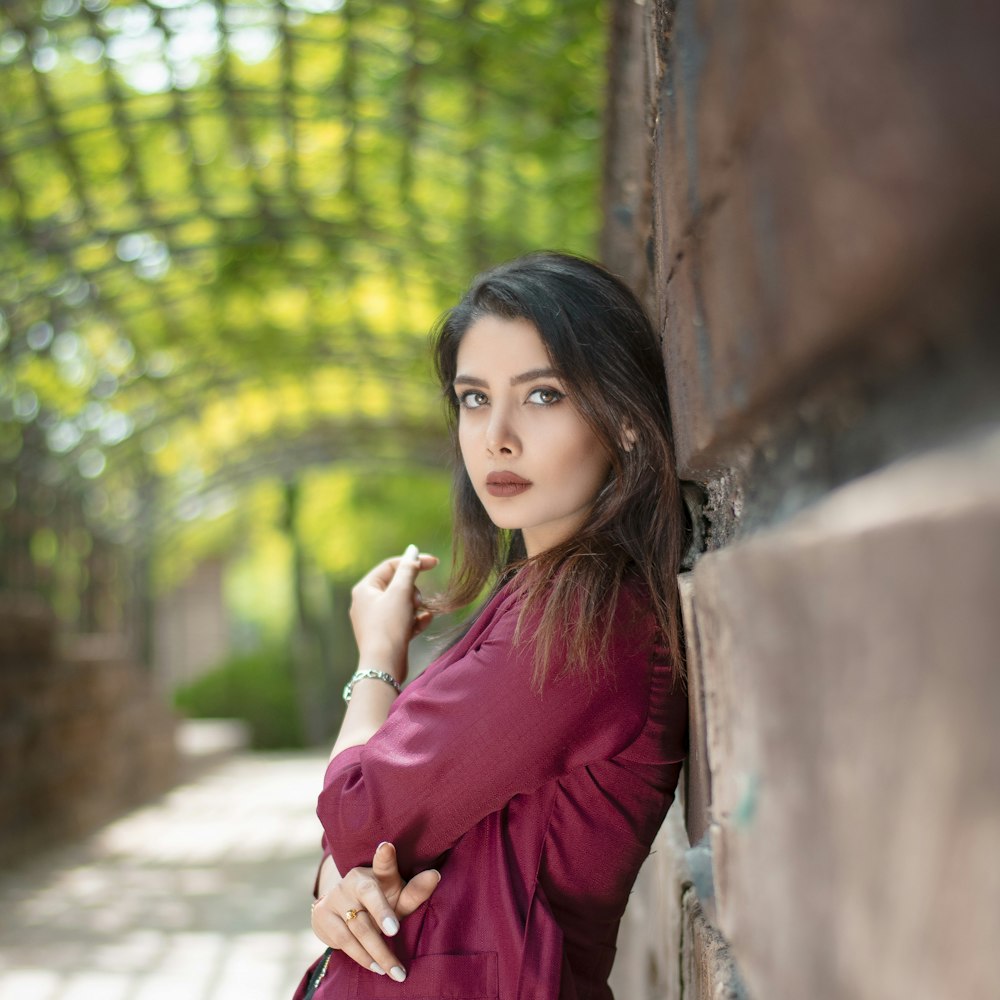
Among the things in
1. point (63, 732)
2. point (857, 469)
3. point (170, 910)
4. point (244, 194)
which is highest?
point (244, 194)

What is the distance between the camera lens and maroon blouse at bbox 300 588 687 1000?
125 cm

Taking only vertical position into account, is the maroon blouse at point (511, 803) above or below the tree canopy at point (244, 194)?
below

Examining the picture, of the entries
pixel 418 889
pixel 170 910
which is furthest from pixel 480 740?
pixel 170 910

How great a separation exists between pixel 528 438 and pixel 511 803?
44cm

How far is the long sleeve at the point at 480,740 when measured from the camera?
1240mm

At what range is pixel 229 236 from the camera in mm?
8102

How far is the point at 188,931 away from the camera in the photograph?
214 inches

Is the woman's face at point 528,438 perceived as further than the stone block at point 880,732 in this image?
Yes

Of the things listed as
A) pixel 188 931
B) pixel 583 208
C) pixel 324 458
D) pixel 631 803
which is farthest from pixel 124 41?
pixel 324 458

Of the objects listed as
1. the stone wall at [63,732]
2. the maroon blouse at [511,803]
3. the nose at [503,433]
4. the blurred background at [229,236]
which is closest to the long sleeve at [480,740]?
the maroon blouse at [511,803]

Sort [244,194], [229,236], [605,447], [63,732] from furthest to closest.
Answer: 1. [63,732]
2. [229,236]
3. [244,194]
4. [605,447]

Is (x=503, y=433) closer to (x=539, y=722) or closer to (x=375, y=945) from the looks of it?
(x=539, y=722)

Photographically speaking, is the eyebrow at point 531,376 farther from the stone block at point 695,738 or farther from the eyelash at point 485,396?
the stone block at point 695,738

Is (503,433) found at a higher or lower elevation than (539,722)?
higher
